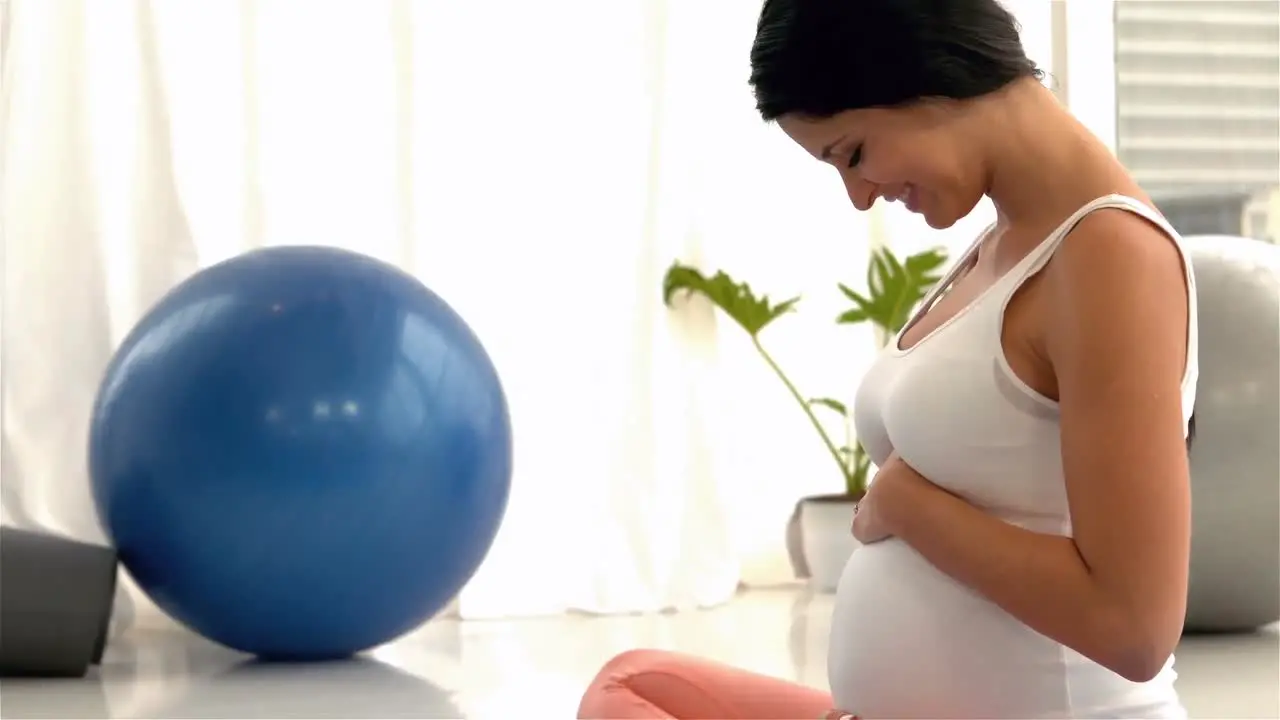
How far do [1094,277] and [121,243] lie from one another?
2454mm

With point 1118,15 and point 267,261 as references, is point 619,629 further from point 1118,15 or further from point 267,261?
point 1118,15

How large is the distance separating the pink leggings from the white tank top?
11.3 inches

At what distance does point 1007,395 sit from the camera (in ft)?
3.46

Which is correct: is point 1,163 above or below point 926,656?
above

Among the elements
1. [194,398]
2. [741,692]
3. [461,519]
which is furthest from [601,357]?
[741,692]

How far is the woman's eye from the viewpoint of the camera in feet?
3.67

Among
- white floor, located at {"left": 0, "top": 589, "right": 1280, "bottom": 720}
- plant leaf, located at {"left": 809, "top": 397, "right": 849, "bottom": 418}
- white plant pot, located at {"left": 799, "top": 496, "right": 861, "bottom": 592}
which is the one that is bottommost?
white plant pot, located at {"left": 799, "top": 496, "right": 861, "bottom": 592}

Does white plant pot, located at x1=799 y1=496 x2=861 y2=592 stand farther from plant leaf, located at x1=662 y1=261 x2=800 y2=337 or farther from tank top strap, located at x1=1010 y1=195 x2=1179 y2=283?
tank top strap, located at x1=1010 y1=195 x2=1179 y2=283

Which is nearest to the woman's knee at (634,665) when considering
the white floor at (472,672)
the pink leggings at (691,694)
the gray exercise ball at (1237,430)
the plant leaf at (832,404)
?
the pink leggings at (691,694)

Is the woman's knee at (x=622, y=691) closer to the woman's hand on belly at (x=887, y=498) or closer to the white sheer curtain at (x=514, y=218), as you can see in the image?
the woman's hand on belly at (x=887, y=498)

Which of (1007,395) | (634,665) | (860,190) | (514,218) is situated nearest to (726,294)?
(514,218)

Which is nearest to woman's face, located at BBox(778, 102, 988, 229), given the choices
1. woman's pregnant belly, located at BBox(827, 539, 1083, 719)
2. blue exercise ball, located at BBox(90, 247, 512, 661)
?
woman's pregnant belly, located at BBox(827, 539, 1083, 719)

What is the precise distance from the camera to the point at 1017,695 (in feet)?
3.53

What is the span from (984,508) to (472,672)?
4.95ft
